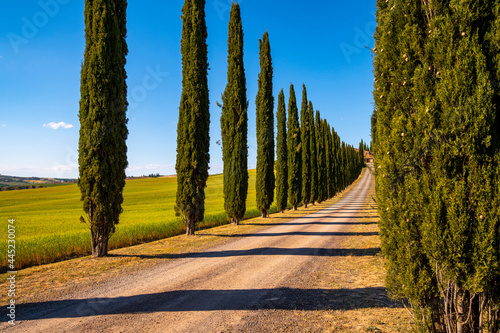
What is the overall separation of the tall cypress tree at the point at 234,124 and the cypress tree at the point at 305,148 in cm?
1491

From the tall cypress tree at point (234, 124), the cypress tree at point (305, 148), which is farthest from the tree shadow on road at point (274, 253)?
the cypress tree at point (305, 148)

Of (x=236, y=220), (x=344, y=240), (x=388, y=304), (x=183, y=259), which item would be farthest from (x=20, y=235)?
(x=388, y=304)

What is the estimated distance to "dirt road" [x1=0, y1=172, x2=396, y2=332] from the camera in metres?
4.34

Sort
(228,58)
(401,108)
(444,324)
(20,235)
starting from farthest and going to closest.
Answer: (228,58) → (20,235) → (401,108) → (444,324)

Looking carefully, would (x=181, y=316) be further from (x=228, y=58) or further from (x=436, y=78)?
(x=228, y=58)

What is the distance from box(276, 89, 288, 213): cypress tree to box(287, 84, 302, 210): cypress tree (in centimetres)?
179

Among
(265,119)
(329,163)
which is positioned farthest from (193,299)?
(329,163)

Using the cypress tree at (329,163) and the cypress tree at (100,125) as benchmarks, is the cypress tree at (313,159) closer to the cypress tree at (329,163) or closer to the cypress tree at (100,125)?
the cypress tree at (329,163)

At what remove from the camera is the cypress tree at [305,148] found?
105 ft

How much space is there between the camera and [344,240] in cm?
1169

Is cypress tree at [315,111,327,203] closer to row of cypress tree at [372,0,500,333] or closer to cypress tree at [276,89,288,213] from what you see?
cypress tree at [276,89,288,213]

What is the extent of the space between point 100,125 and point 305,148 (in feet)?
87.3

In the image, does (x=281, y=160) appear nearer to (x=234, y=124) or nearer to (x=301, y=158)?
(x=301, y=158)

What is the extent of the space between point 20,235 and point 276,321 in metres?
18.9
